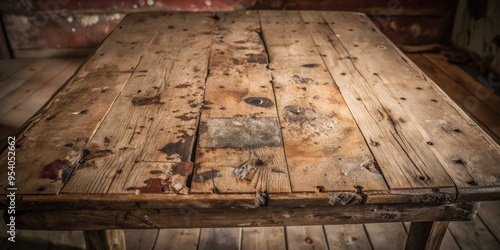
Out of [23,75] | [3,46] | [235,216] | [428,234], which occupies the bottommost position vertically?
[23,75]

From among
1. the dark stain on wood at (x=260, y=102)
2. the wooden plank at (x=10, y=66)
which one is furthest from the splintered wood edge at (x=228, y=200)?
the wooden plank at (x=10, y=66)

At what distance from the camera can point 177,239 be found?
5.40ft

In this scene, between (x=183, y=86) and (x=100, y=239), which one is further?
(x=183, y=86)

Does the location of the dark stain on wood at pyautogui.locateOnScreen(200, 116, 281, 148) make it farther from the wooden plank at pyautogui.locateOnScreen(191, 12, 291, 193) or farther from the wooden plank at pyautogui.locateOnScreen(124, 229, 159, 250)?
the wooden plank at pyautogui.locateOnScreen(124, 229, 159, 250)

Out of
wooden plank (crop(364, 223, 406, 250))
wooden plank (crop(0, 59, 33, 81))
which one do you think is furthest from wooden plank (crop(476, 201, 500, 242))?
wooden plank (crop(0, 59, 33, 81))

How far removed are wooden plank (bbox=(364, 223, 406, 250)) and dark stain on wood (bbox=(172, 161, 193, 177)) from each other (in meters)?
1.05

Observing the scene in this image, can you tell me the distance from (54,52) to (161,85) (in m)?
2.58

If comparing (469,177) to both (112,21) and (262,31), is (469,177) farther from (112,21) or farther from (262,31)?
(112,21)

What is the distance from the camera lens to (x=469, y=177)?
0.90 m

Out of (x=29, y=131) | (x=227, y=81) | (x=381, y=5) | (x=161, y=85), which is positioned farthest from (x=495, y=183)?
(x=381, y=5)

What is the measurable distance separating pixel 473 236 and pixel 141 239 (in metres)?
1.47

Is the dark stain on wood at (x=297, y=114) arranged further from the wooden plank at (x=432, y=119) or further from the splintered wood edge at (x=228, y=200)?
the splintered wood edge at (x=228, y=200)

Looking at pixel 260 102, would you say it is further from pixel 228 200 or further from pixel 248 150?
pixel 228 200

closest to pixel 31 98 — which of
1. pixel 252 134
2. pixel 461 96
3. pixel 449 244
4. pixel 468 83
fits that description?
pixel 252 134
